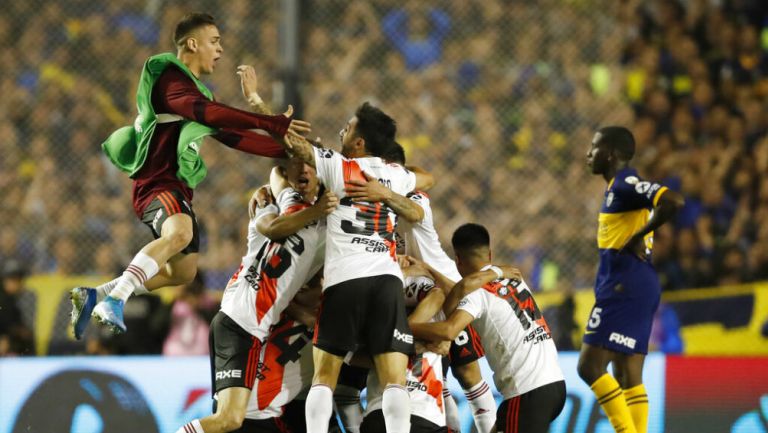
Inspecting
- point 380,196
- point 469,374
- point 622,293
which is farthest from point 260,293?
point 622,293

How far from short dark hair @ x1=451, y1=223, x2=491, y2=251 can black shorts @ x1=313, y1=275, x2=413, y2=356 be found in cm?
55

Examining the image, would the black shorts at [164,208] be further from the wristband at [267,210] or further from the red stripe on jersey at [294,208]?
the red stripe on jersey at [294,208]

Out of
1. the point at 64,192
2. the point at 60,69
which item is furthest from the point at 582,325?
the point at 60,69

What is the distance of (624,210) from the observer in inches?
254

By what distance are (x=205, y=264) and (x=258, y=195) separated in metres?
4.19

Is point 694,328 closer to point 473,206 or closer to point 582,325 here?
point 582,325

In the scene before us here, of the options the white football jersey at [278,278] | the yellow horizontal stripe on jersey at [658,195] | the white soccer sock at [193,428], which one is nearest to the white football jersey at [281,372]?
the white football jersey at [278,278]

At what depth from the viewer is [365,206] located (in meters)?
5.46

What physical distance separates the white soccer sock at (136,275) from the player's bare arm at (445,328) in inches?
51.8

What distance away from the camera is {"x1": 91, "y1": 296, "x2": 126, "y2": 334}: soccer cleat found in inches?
206

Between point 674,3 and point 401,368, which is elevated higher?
point 674,3

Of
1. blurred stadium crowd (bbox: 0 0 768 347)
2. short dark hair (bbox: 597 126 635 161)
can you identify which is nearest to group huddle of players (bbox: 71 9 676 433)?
short dark hair (bbox: 597 126 635 161)

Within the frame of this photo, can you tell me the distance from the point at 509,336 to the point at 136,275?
6.11ft

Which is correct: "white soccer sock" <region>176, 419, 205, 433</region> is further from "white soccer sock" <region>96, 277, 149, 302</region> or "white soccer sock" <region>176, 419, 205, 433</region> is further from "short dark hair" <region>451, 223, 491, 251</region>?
"short dark hair" <region>451, 223, 491, 251</region>
